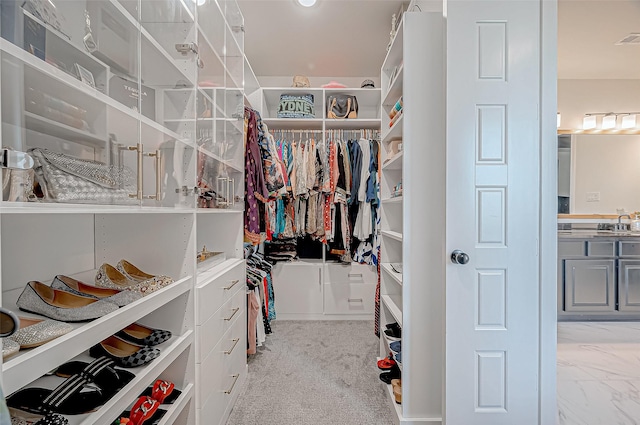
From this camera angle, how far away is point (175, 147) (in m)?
1.17

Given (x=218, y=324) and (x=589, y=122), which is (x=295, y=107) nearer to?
(x=218, y=324)

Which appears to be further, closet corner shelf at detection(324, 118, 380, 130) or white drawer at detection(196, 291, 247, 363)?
closet corner shelf at detection(324, 118, 380, 130)

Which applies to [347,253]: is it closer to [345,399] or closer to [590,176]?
[345,399]

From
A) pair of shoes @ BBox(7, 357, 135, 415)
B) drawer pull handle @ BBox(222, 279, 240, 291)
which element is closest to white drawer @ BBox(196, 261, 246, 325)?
drawer pull handle @ BBox(222, 279, 240, 291)

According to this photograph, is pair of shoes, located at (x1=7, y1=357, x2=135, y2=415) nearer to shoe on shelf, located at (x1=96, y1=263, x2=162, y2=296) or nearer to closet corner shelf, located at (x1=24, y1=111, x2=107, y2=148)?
shoe on shelf, located at (x1=96, y1=263, x2=162, y2=296)

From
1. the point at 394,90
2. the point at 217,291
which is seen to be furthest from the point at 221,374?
the point at 394,90

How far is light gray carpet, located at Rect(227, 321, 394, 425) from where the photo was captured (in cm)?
170

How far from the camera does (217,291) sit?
4.83ft

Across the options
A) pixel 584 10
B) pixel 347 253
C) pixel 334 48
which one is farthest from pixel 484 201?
pixel 334 48

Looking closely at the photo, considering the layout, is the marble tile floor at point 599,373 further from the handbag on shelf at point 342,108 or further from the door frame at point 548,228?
the handbag on shelf at point 342,108

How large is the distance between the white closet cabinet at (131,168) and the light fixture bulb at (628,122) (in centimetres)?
424

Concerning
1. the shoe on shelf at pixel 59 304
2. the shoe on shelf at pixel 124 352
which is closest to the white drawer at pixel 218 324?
the shoe on shelf at pixel 124 352

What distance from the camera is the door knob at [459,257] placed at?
140 centimetres

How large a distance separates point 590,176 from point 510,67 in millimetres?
2922
